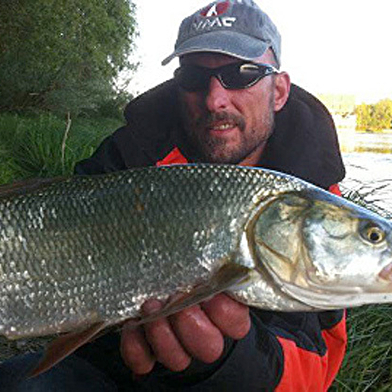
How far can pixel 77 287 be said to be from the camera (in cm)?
182

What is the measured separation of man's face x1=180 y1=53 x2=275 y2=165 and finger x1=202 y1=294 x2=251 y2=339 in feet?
4.14

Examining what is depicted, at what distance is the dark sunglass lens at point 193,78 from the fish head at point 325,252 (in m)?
1.22

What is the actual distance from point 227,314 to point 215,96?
1.41 metres

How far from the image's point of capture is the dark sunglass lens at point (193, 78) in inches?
111

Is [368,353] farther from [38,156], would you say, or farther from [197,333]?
[38,156]

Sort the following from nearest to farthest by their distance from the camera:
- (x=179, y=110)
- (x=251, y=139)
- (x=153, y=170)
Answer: (x=153, y=170), (x=251, y=139), (x=179, y=110)

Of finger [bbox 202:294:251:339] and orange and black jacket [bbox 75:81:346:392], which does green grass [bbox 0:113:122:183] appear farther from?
finger [bbox 202:294:251:339]

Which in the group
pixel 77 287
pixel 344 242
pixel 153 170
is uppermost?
pixel 153 170

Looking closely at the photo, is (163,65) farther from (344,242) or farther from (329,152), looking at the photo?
(344,242)

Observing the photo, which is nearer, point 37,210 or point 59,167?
point 37,210

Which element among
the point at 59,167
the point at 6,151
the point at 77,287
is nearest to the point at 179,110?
the point at 77,287

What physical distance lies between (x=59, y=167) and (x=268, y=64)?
4204 millimetres

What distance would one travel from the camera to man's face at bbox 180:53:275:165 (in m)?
2.83

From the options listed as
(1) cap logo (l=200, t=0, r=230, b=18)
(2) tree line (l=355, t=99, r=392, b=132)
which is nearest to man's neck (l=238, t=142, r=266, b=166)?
(1) cap logo (l=200, t=0, r=230, b=18)
